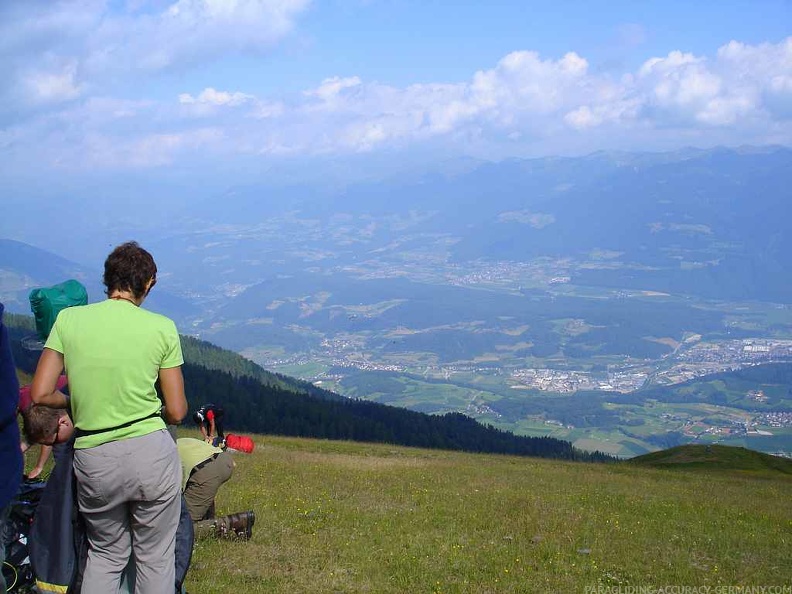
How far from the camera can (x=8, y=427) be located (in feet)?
20.0

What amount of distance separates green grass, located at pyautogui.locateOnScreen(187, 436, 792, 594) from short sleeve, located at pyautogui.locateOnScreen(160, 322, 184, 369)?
3.90 meters

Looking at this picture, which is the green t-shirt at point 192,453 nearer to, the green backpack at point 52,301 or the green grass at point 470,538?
the green grass at point 470,538

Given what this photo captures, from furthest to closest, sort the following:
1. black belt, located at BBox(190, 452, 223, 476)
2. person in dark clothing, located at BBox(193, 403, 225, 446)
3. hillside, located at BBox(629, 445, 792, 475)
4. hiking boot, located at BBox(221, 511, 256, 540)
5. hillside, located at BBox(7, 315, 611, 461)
A: hillside, located at BBox(7, 315, 611, 461) → hillside, located at BBox(629, 445, 792, 475) → hiking boot, located at BBox(221, 511, 256, 540) → person in dark clothing, located at BBox(193, 403, 225, 446) → black belt, located at BBox(190, 452, 223, 476)

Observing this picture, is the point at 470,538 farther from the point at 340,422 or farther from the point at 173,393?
the point at 340,422

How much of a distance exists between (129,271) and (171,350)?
2.67 feet

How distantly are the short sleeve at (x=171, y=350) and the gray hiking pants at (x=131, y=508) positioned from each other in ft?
2.04

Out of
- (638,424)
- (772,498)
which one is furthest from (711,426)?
(772,498)

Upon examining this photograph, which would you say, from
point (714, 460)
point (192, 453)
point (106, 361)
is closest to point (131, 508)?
point (106, 361)

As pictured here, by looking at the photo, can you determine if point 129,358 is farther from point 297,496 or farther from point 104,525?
point 297,496

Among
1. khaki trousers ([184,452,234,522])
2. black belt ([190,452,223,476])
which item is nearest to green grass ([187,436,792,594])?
khaki trousers ([184,452,234,522])

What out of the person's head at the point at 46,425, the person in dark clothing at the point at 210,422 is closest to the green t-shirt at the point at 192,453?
the person in dark clothing at the point at 210,422

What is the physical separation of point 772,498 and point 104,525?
22.5 m

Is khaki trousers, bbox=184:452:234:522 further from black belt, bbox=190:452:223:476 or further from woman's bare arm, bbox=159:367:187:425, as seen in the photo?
woman's bare arm, bbox=159:367:187:425

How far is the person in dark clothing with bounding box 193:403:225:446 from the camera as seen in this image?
415 inches
